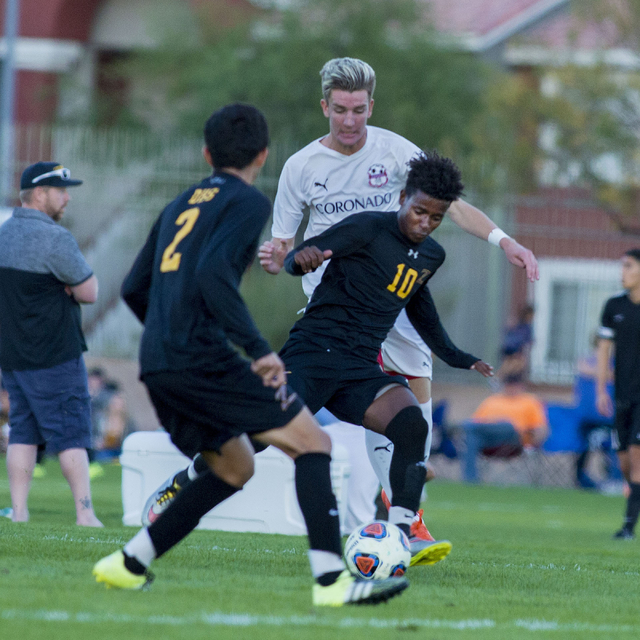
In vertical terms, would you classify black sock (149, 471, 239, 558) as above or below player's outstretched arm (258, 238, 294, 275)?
below

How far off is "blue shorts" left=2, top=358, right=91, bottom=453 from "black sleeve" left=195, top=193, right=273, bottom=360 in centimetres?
350

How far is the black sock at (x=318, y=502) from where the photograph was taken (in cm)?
469

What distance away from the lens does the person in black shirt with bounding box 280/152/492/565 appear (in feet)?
19.0

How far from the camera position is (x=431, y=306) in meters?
6.39

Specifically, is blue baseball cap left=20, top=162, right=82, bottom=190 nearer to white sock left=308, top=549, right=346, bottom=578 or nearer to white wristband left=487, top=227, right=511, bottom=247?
white wristband left=487, top=227, right=511, bottom=247

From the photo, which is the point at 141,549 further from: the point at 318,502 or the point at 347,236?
the point at 347,236

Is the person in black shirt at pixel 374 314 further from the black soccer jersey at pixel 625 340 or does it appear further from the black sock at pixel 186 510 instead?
the black soccer jersey at pixel 625 340

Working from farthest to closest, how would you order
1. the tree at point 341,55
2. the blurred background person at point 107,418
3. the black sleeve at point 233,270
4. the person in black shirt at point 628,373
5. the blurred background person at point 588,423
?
the tree at point 341,55
the blurred background person at point 107,418
the blurred background person at point 588,423
the person in black shirt at point 628,373
the black sleeve at point 233,270

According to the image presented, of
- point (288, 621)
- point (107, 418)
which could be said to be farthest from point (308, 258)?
point (107, 418)

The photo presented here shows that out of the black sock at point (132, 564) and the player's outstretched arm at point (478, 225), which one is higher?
the player's outstretched arm at point (478, 225)

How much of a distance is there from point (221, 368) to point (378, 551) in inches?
50.5

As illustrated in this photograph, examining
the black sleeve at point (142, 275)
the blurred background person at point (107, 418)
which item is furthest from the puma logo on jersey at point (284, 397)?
the blurred background person at point (107, 418)

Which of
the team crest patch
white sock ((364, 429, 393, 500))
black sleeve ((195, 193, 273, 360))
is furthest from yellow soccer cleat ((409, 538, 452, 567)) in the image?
the team crest patch

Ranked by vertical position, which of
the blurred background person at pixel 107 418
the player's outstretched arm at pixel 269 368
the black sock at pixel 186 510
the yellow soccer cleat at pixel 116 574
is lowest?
the blurred background person at pixel 107 418
